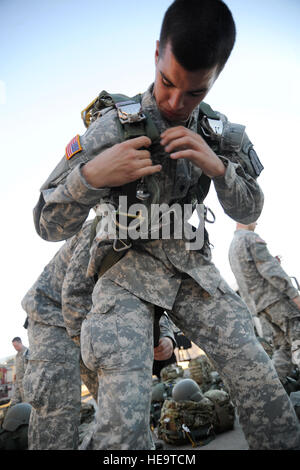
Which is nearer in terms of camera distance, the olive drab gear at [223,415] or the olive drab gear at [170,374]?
the olive drab gear at [223,415]

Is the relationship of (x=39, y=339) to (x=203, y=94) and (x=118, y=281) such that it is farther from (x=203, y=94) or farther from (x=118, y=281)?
(x=203, y=94)

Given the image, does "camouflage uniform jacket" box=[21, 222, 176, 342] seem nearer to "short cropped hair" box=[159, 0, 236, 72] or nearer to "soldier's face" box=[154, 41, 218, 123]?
"soldier's face" box=[154, 41, 218, 123]

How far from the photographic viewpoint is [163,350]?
79.0 inches

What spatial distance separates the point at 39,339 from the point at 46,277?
563 mm

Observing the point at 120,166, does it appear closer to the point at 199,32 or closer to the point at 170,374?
the point at 199,32

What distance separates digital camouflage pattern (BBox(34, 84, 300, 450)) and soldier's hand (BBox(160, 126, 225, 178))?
0.08 m

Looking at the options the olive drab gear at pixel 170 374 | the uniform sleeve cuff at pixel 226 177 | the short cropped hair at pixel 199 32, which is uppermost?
the short cropped hair at pixel 199 32

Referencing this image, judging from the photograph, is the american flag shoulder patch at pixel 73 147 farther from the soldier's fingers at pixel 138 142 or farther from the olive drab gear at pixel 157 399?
the olive drab gear at pixel 157 399

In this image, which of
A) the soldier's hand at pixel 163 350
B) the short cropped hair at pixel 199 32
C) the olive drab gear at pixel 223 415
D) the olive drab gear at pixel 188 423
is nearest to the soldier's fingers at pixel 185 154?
the short cropped hair at pixel 199 32

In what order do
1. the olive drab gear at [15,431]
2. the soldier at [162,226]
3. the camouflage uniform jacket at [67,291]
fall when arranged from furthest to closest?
the olive drab gear at [15,431]
the camouflage uniform jacket at [67,291]
the soldier at [162,226]

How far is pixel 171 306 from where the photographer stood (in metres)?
1.50

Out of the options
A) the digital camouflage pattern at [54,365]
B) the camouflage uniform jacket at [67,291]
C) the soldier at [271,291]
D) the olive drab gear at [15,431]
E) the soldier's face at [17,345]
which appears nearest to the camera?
the camouflage uniform jacket at [67,291]

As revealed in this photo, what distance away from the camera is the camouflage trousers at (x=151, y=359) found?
114cm

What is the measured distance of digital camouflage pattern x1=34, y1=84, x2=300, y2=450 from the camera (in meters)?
1.20
